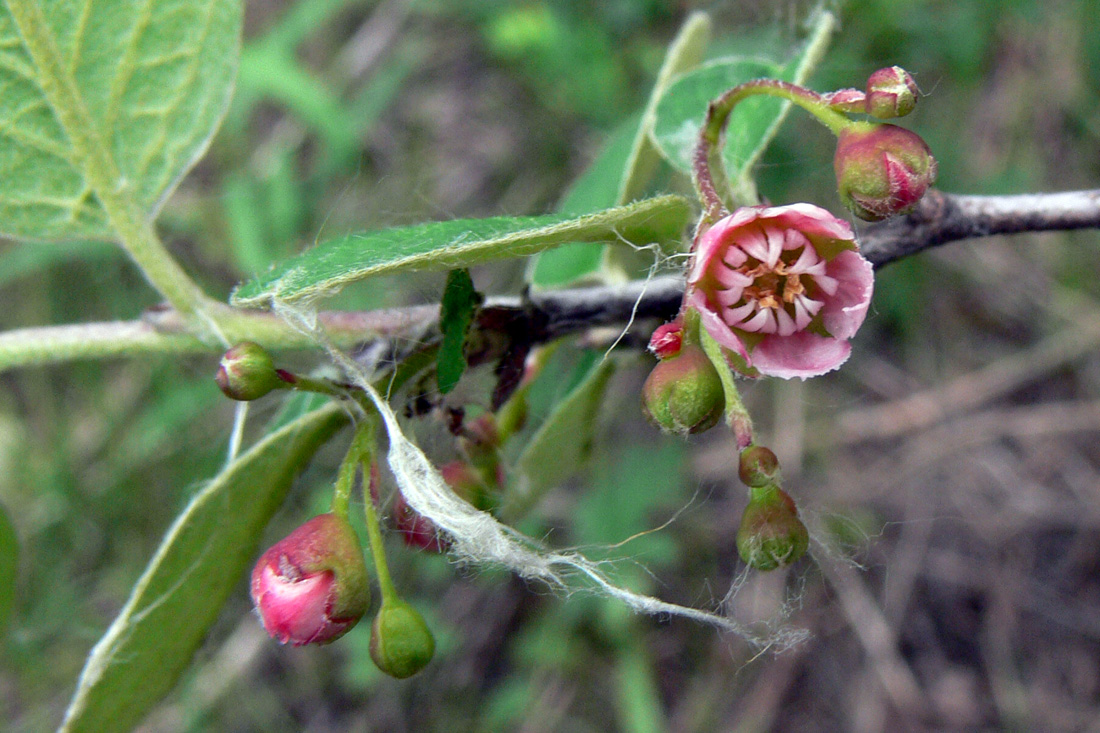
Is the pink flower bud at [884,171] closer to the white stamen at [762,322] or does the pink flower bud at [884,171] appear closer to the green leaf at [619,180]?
the white stamen at [762,322]

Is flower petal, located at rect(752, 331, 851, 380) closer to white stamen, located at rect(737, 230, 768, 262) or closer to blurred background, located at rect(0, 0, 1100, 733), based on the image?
white stamen, located at rect(737, 230, 768, 262)

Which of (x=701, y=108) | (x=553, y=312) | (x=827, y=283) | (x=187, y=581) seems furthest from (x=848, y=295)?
(x=187, y=581)

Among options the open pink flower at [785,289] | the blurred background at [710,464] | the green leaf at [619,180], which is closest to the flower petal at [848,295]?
the open pink flower at [785,289]

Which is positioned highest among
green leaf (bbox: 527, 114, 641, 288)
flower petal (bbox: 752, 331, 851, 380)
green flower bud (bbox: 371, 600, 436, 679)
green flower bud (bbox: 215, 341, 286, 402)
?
green flower bud (bbox: 215, 341, 286, 402)

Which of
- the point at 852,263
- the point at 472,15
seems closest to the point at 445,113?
the point at 472,15

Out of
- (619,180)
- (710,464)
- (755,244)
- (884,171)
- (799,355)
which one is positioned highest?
(884,171)

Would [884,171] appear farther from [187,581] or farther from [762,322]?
[187,581]

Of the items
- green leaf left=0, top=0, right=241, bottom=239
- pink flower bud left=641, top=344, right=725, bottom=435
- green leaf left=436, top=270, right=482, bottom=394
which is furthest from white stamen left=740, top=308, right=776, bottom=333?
green leaf left=0, top=0, right=241, bottom=239
